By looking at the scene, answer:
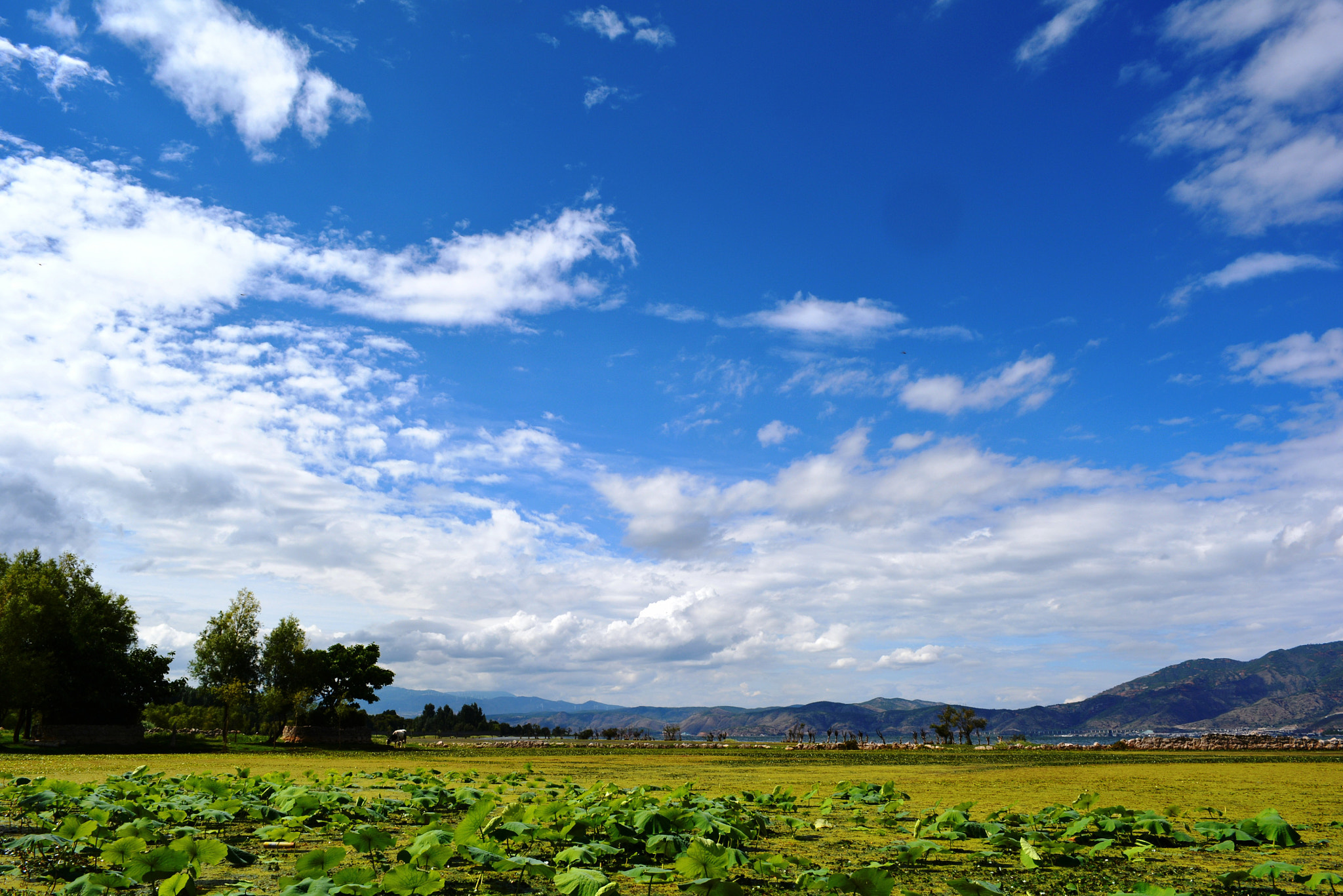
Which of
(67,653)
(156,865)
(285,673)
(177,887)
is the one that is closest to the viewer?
(177,887)

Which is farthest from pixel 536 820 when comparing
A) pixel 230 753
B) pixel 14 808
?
pixel 230 753

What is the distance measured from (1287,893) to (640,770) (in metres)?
29.0

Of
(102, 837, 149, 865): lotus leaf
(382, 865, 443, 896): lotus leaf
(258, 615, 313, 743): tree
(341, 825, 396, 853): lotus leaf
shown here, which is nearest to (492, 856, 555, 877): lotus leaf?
(382, 865, 443, 896): lotus leaf

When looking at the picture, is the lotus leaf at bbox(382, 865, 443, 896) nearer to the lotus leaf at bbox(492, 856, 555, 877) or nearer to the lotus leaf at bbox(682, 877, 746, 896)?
the lotus leaf at bbox(492, 856, 555, 877)

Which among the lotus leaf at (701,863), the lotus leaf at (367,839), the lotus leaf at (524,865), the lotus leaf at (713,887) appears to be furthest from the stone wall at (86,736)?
the lotus leaf at (713,887)

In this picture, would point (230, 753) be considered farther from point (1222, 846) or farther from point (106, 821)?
point (1222, 846)

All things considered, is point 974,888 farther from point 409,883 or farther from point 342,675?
point 342,675

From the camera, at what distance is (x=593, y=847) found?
9.34m

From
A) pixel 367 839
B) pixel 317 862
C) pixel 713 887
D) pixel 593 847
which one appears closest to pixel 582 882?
pixel 713 887

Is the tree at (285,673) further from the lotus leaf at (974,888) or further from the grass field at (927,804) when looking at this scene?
the lotus leaf at (974,888)

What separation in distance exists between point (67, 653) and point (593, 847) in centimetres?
5699

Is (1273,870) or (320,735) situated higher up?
(1273,870)

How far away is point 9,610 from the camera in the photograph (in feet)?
146

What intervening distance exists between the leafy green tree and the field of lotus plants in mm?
40745
